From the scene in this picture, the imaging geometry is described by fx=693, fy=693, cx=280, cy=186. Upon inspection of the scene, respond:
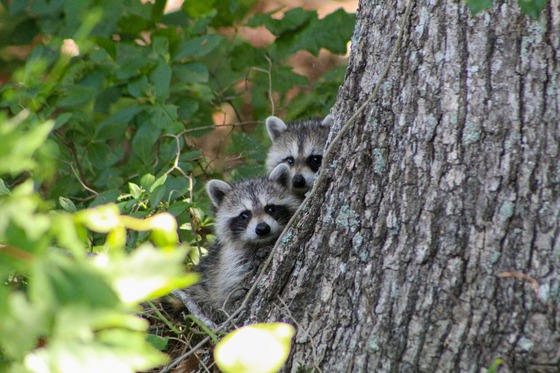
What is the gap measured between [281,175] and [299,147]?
0.60 meters

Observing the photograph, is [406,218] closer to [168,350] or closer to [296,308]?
[296,308]

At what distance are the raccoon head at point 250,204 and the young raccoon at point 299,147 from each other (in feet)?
0.35

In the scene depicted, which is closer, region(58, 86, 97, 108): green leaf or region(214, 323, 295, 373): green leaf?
region(214, 323, 295, 373): green leaf

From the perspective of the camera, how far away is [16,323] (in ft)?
4.71

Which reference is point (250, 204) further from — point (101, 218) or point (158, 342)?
point (101, 218)

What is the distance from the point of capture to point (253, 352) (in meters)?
1.73

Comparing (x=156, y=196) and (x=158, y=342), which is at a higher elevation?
(x=156, y=196)

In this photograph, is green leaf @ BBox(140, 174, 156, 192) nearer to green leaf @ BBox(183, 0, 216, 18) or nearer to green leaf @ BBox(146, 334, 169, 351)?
green leaf @ BBox(146, 334, 169, 351)

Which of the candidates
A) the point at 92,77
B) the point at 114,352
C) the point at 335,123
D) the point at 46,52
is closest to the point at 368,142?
the point at 335,123

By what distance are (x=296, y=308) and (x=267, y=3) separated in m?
7.01

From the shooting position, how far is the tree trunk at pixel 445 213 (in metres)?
2.38

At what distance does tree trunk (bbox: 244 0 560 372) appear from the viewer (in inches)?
93.6

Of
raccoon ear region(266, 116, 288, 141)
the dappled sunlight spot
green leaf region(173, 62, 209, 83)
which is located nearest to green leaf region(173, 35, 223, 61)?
green leaf region(173, 62, 209, 83)

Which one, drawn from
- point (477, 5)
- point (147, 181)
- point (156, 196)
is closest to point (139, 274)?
point (477, 5)
